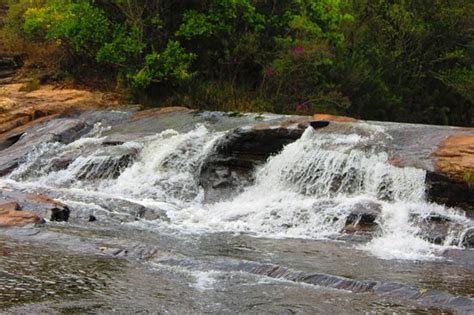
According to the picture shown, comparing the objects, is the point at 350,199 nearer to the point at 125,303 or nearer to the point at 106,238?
Result: the point at 106,238

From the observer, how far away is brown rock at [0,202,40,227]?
9.00 m

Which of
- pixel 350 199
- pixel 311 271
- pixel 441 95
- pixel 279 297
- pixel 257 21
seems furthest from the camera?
pixel 441 95

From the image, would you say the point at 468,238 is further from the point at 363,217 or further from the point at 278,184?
the point at 278,184

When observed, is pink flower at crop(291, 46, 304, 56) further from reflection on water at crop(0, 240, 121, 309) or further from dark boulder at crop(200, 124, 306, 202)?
reflection on water at crop(0, 240, 121, 309)

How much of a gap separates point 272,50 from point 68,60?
6908 mm

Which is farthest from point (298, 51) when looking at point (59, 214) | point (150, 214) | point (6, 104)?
point (59, 214)

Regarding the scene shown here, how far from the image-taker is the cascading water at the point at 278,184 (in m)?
10.4

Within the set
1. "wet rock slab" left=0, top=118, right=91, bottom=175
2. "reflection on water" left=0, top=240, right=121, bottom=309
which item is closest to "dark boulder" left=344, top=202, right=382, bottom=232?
"reflection on water" left=0, top=240, right=121, bottom=309

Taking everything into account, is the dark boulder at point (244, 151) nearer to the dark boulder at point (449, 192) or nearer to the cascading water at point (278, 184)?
the cascading water at point (278, 184)

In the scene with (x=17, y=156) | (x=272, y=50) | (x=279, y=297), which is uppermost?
(x=272, y=50)

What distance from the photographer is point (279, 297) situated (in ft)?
20.1

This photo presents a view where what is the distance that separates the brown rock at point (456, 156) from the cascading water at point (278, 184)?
48cm

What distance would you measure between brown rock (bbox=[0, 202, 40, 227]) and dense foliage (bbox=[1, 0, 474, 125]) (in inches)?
400

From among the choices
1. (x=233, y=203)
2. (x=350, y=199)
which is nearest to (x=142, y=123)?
(x=233, y=203)
